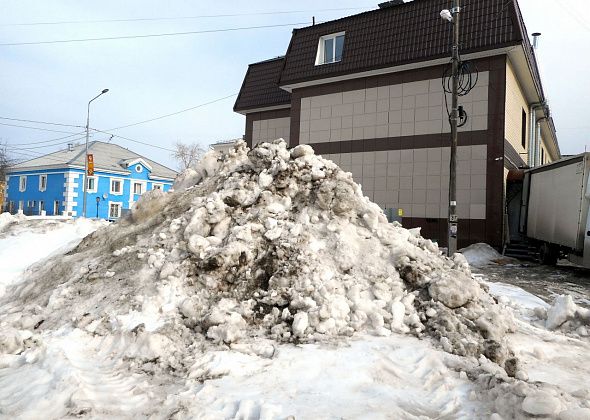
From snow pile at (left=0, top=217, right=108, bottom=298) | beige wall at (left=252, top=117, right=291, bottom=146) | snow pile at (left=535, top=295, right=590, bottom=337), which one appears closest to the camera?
snow pile at (left=535, top=295, right=590, bottom=337)

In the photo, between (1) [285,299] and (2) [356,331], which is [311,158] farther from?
(2) [356,331]

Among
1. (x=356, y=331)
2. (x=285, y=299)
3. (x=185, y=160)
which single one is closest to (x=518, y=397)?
(x=356, y=331)

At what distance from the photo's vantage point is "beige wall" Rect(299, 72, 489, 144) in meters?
14.6

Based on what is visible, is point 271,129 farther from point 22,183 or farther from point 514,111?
point 22,183

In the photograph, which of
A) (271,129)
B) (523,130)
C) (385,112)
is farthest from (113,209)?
(523,130)

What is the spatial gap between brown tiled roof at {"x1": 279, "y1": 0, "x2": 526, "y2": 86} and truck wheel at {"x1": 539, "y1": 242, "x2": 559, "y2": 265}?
646cm

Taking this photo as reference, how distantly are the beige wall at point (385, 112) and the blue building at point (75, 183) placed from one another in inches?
Result: 778

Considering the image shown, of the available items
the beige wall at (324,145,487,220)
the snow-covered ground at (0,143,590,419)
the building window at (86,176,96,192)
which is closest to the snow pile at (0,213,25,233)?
the snow-covered ground at (0,143,590,419)

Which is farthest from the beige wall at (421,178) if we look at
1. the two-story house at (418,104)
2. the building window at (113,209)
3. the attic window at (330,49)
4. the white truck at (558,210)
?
the building window at (113,209)

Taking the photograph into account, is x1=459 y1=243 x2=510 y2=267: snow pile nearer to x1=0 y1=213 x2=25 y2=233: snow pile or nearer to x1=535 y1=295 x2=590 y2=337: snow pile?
x1=535 y1=295 x2=590 y2=337: snow pile

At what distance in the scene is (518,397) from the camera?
2982 mm

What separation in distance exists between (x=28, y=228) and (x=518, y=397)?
10.5 meters

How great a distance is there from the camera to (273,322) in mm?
4562

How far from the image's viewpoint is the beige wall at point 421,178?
47.4 feet
